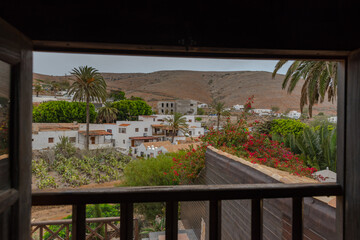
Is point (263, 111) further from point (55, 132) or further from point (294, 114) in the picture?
point (55, 132)

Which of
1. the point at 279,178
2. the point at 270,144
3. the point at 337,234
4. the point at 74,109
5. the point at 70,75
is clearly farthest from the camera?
the point at 74,109

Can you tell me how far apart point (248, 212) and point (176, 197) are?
6.57 ft

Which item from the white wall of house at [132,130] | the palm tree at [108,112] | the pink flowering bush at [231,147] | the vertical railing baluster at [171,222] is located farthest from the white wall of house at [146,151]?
the vertical railing baluster at [171,222]

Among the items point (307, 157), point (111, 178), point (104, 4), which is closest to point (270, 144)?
point (307, 157)

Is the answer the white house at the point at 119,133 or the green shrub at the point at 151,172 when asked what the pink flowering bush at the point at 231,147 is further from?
the white house at the point at 119,133

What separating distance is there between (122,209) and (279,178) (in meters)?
1.94

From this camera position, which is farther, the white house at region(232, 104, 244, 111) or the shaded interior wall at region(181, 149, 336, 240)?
the white house at region(232, 104, 244, 111)

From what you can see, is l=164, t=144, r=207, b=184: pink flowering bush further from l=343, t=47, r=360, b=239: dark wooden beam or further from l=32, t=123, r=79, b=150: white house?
l=32, t=123, r=79, b=150: white house

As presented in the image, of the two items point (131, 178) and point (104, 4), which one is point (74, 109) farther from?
point (104, 4)

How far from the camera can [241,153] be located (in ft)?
14.0

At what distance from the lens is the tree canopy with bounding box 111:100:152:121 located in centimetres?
639

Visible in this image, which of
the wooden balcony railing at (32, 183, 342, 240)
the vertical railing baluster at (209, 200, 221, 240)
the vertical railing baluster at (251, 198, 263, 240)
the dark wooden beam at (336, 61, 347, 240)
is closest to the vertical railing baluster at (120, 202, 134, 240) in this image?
the wooden balcony railing at (32, 183, 342, 240)

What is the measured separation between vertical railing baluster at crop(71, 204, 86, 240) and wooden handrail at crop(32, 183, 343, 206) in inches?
1.0

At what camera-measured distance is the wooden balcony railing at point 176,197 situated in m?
0.87
